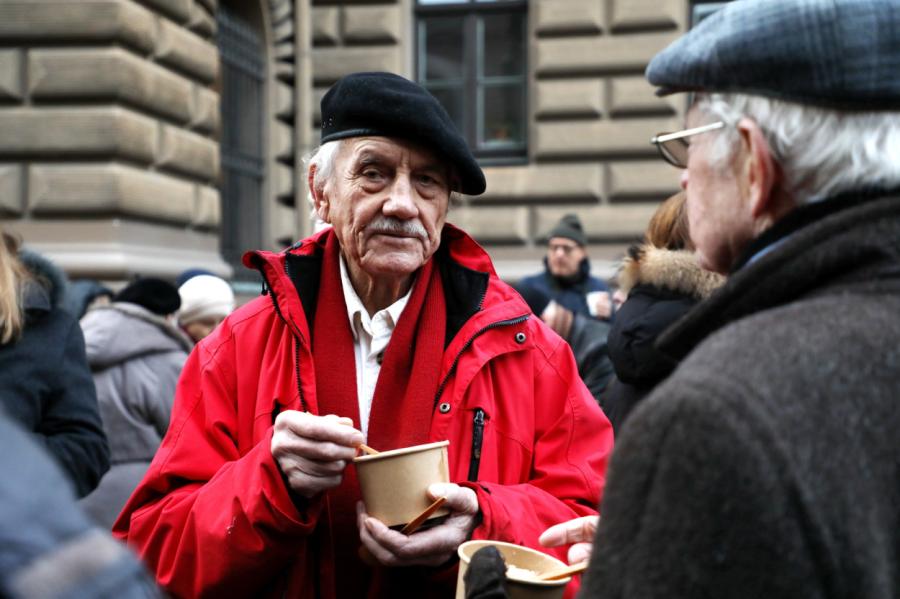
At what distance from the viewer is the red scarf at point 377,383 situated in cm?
211

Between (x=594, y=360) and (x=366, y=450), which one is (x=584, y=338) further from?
(x=366, y=450)

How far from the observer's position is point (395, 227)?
7.50 feet

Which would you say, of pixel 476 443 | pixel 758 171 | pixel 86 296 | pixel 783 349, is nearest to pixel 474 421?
pixel 476 443

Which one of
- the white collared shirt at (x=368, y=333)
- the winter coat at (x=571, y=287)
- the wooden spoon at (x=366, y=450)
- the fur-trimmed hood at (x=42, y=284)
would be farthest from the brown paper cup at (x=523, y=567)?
the winter coat at (x=571, y=287)

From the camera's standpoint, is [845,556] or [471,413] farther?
[471,413]

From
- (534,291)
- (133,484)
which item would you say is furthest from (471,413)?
(534,291)

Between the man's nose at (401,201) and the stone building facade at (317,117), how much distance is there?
224 inches

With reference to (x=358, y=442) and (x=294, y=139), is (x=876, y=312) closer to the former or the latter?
(x=358, y=442)

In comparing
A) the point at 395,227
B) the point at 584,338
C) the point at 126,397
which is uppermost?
the point at 395,227

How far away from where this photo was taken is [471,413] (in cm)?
214

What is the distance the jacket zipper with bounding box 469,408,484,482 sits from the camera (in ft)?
6.97

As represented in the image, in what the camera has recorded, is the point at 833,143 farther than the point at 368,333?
No

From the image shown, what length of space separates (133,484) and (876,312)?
3.43 metres

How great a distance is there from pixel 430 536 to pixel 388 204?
703 mm
